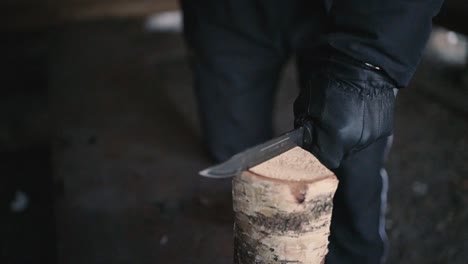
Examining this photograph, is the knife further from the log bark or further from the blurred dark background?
the blurred dark background

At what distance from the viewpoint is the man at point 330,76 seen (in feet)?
4.08

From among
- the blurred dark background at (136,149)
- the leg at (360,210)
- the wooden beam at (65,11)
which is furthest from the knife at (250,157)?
the wooden beam at (65,11)

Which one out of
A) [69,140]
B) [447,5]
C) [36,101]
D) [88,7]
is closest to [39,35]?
[88,7]

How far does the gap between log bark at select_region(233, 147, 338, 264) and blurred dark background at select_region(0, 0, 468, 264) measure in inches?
18.8

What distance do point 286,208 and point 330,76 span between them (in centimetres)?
33

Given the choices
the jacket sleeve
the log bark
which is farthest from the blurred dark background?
the jacket sleeve

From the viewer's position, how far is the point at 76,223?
2012 millimetres

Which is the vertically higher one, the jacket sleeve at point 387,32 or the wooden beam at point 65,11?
the jacket sleeve at point 387,32

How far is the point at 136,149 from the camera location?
250 cm

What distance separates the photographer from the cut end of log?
1.28 metres

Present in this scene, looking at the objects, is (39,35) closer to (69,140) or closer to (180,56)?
(180,56)

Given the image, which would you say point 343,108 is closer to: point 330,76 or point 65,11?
point 330,76

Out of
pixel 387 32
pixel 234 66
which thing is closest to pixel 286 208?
pixel 387 32

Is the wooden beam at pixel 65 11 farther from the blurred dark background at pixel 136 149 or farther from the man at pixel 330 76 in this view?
the man at pixel 330 76
